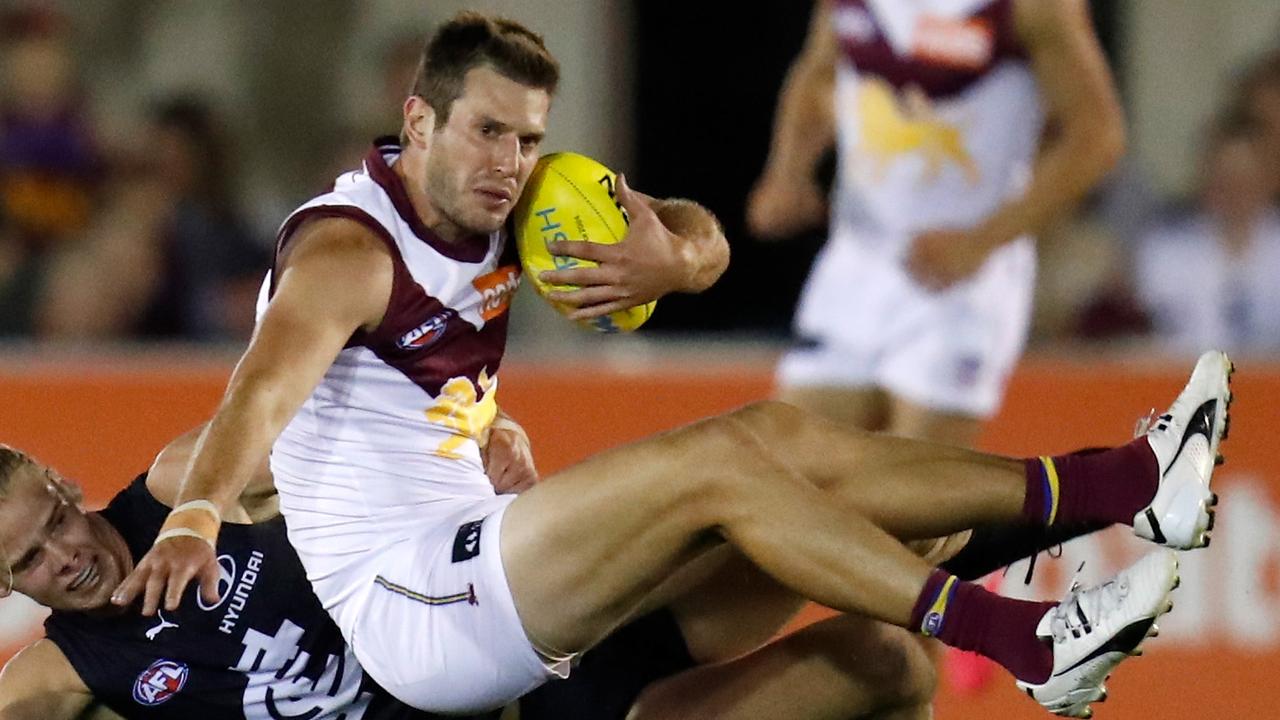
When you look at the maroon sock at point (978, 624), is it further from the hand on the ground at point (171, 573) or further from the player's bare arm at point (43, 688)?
the player's bare arm at point (43, 688)

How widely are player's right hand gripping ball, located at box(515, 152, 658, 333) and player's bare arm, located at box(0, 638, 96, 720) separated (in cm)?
123

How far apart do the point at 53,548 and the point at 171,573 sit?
80 cm

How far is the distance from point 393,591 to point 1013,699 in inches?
102

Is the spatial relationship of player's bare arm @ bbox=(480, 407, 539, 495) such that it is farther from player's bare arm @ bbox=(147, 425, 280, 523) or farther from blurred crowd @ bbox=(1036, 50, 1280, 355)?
blurred crowd @ bbox=(1036, 50, 1280, 355)

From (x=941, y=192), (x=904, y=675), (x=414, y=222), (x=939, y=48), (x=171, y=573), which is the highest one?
(x=939, y=48)

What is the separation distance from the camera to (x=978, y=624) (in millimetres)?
3549

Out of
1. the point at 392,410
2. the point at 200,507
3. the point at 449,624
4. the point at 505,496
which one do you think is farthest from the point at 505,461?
the point at 200,507

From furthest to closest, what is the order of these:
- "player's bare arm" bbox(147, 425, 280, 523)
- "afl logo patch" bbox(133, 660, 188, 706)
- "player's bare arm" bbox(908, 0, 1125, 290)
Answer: "player's bare arm" bbox(908, 0, 1125, 290) → "player's bare arm" bbox(147, 425, 280, 523) → "afl logo patch" bbox(133, 660, 188, 706)

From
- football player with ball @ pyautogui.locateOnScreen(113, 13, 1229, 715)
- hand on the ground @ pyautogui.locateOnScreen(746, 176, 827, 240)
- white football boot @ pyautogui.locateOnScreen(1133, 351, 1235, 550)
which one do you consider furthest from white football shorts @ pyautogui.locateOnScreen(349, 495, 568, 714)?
hand on the ground @ pyautogui.locateOnScreen(746, 176, 827, 240)

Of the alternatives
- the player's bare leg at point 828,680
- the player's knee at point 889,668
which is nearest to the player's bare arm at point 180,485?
the player's bare leg at point 828,680

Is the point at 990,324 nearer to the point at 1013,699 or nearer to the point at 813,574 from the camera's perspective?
the point at 1013,699

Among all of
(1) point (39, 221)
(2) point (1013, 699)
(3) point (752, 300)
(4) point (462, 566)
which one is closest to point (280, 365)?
(4) point (462, 566)

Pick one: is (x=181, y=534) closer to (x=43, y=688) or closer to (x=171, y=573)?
(x=171, y=573)

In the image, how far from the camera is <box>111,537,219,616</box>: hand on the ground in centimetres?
330
